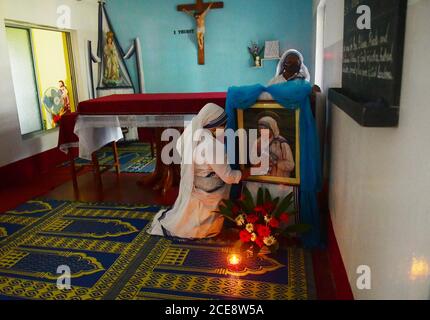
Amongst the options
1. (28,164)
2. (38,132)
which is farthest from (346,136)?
(38,132)

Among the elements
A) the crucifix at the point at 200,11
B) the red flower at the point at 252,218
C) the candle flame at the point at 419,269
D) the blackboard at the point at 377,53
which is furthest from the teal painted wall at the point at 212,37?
the candle flame at the point at 419,269

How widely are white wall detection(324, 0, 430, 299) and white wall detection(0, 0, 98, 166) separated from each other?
13.2ft

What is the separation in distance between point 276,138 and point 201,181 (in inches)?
26.0

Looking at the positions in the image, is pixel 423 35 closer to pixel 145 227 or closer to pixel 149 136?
pixel 145 227

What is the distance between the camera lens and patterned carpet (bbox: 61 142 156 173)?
4910mm

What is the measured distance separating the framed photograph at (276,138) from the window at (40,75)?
344 cm

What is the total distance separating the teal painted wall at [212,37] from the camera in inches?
217

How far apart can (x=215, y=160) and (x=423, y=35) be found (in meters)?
1.87

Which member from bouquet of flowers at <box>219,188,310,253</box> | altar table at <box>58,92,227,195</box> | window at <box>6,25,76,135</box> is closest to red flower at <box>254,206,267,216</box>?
bouquet of flowers at <box>219,188,310,253</box>

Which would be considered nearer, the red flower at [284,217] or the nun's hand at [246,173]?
the red flower at [284,217]

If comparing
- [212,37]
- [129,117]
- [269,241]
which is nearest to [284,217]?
[269,241]

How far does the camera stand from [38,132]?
4.98m

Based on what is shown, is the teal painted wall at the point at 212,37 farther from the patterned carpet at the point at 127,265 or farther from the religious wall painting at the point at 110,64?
the patterned carpet at the point at 127,265

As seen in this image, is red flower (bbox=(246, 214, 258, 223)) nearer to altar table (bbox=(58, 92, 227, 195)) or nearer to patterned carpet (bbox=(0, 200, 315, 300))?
patterned carpet (bbox=(0, 200, 315, 300))
